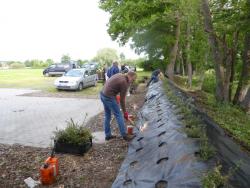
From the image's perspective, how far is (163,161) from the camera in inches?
167

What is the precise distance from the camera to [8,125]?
10125mm

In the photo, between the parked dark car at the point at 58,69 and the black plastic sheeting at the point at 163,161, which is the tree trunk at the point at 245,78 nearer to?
the black plastic sheeting at the point at 163,161

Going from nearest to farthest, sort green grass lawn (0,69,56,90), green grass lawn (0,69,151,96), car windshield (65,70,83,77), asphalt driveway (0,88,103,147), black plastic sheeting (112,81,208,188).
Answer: black plastic sheeting (112,81,208,188) → asphalt driveway (0,88,103,147) → green grass lawn (0,69,151,96) → car windshield (65,70,83,77) → green grass lawn (0,69,56,90)

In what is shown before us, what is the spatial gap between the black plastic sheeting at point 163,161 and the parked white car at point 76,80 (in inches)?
609

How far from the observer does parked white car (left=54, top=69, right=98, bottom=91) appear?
21031 millimetres

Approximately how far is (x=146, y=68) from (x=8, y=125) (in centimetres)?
4121

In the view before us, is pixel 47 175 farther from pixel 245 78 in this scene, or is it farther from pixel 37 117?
pixel 245 78

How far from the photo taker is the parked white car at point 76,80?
69.0 feet

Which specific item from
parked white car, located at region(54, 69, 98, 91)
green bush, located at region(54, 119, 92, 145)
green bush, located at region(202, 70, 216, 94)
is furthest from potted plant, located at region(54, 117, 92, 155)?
green bush, located at region(202, 70, 216, 94)

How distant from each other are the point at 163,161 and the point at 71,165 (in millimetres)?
2441

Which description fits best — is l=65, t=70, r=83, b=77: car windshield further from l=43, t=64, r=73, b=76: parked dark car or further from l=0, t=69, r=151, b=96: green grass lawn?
l=43, t=64, r=73, b=76: parked dark car

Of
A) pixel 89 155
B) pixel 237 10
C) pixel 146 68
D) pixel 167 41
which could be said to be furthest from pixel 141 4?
pixel 146 68

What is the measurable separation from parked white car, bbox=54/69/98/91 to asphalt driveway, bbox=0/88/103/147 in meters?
3.97

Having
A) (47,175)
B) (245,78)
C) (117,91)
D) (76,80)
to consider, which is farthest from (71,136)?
(76,80)
